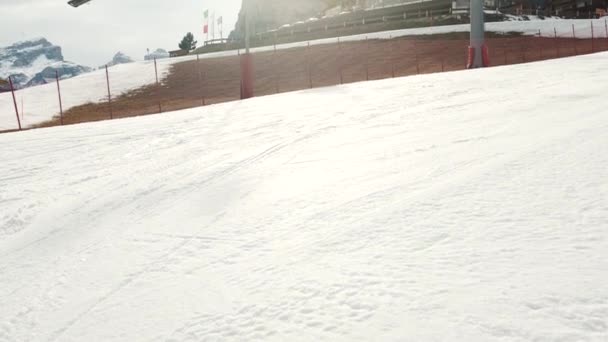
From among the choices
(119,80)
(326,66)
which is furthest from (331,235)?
(119,80)

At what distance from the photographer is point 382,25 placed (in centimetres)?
4728

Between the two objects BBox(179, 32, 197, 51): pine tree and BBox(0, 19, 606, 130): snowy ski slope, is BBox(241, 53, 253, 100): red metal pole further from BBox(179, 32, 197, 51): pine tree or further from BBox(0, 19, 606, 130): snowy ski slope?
BBox(179, 32, 197, 51): pine tree

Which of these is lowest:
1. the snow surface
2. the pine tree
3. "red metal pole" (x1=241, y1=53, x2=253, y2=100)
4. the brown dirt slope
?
the snow surface

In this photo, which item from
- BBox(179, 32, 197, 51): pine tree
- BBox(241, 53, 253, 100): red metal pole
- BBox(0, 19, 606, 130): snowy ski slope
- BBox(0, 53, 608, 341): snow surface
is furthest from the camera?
BBox(179, 32, 197, 51): pine tree

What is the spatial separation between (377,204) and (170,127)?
5898 millimetres

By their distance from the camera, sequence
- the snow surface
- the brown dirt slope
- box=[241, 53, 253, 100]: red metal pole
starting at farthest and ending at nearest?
the brown dirt slope → box=[241, 53, 253, 100]: red metal pole → the snow surface

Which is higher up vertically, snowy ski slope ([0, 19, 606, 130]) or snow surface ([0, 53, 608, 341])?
snowy ski slope ([0, 19, 606, 130])

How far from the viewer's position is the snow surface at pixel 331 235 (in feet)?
7.59

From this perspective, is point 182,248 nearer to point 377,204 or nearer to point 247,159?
point 377,204

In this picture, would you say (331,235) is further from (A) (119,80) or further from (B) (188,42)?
(B) (188,42)

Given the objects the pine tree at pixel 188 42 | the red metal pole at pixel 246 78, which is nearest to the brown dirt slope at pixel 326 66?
the red metal pole at pixel 246 78

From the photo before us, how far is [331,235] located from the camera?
3.30 m

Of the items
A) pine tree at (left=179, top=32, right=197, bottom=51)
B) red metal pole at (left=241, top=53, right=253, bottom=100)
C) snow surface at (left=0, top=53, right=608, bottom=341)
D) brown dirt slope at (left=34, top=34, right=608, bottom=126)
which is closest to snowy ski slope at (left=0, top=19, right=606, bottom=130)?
brown dirt slope at (left=34, top=34, right=608, bottom=126)

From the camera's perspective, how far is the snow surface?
2.31 metres
